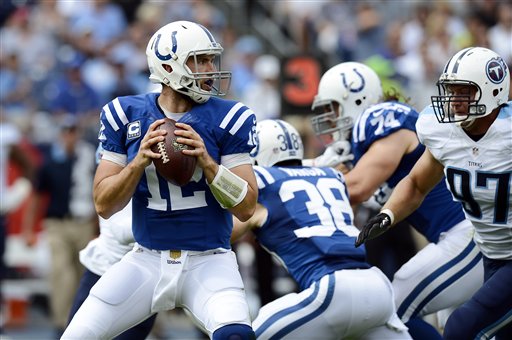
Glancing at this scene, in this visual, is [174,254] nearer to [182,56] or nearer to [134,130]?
[134,130]

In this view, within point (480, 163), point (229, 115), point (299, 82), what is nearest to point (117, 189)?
point (229, 115)

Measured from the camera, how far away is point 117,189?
16.3 feet

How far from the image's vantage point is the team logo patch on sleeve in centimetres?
508

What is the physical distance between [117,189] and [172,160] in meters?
0.30

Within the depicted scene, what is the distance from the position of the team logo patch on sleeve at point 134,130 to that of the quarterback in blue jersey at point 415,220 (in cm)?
162

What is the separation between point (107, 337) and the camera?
498cm

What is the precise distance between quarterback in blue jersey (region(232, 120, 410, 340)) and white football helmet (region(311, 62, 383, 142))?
0.85 m

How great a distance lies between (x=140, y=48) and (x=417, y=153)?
24.5 feet

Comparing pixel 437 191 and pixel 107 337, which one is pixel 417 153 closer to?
pixel 437 191

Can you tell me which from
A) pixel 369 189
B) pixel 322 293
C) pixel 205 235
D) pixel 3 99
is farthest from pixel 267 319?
pixel 3 99

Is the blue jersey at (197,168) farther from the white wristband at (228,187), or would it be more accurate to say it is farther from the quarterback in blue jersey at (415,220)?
the quarterback in blue jersey at (415,220)

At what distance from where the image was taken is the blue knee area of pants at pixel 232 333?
4789mm

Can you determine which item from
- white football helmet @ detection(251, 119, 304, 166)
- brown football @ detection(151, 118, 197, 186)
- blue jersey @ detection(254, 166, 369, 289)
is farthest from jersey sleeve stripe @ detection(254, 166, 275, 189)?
brown football @ detection(151, 118, 197, 186)

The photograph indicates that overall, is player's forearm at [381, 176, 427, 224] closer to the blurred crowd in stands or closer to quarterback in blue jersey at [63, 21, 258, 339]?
quarterback in blue jersey at [63, 21, 258, 339]
